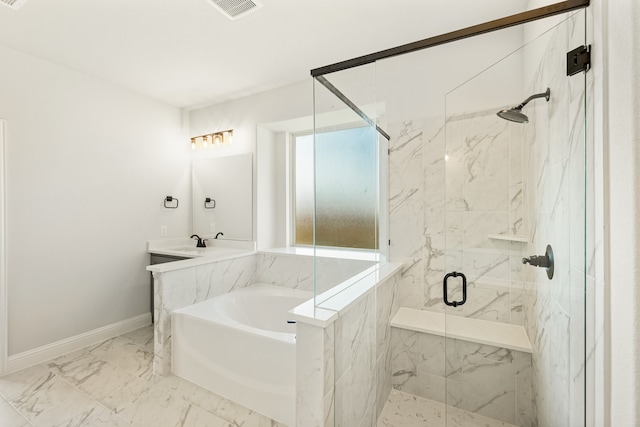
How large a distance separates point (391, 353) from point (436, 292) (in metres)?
0.58

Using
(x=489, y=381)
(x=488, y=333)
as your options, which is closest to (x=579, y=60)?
(x=488, y=333)

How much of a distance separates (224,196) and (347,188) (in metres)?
2.17

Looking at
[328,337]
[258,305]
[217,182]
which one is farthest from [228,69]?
[328,337]

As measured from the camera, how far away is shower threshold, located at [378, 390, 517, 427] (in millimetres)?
1486

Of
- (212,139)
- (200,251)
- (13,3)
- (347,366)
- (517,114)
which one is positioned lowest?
(347,366)

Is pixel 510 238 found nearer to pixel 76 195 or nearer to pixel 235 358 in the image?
pixel 235 358

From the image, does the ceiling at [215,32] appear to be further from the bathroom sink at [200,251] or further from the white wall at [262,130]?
the bathroom sink at [200,251]

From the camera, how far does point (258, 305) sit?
274cm

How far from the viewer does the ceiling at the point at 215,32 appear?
73.0 inches

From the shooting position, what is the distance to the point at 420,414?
6.00 ft

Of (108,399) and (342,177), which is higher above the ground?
(342,177)

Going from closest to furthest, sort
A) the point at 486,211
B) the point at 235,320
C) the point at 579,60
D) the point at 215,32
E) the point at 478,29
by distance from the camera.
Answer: the point at 579,60 < the point at 478,29 < the point at 486,211 < the point at 215,32 < the point at 235,320

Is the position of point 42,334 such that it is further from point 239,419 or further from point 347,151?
point 347,151

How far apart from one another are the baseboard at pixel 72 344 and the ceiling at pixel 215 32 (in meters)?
2.47
